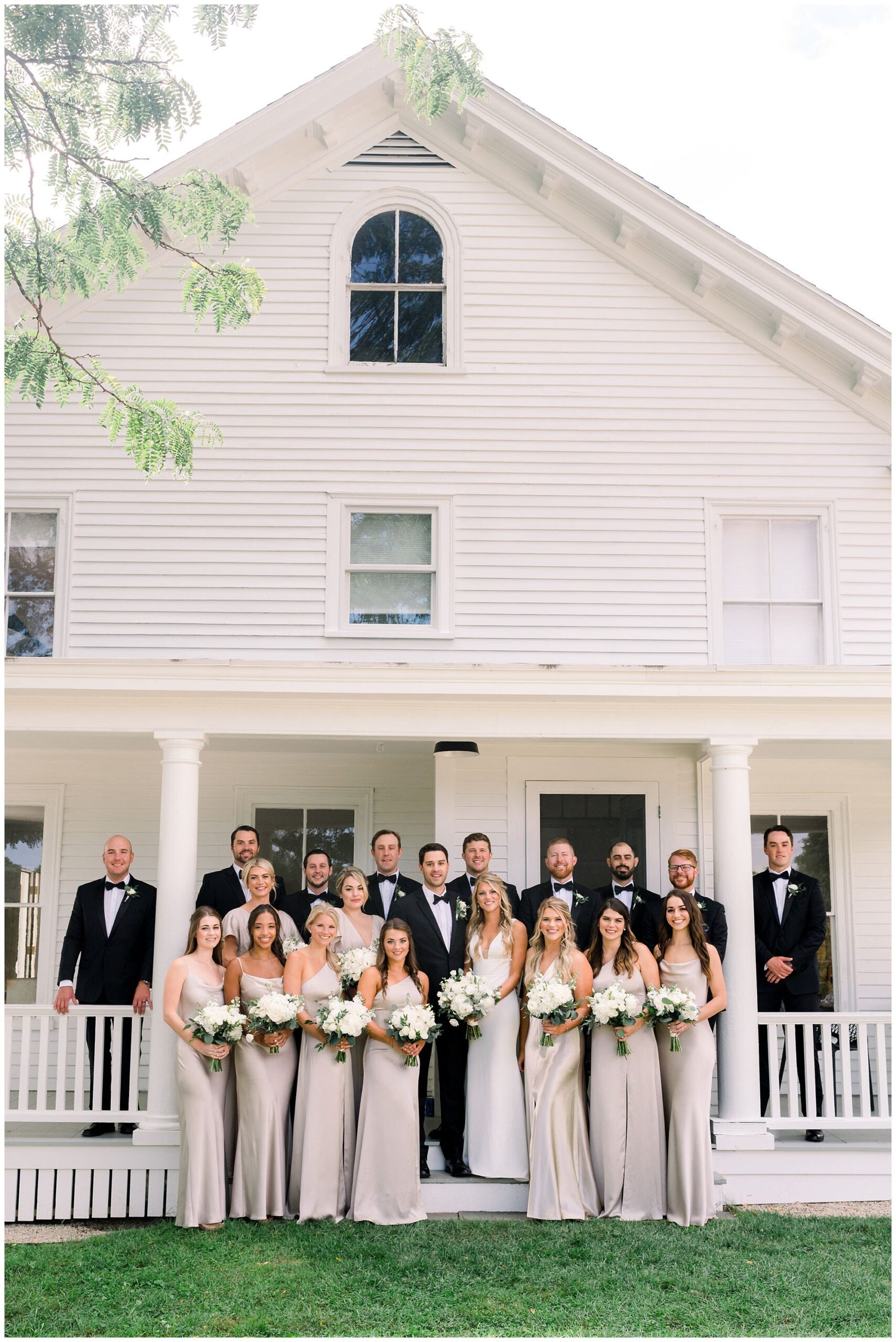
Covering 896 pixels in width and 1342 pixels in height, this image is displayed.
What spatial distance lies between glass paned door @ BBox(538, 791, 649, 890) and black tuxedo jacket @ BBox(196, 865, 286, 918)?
273 cm

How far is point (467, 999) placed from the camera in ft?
24.2

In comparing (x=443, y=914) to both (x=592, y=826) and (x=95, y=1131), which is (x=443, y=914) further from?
(x=95, y=1131)

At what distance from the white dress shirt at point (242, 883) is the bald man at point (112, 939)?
0.65 meters

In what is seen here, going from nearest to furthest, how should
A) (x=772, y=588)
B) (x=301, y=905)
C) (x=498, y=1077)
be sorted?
1. (x=498, y=1077)
2. (x=301, y=905)
3. (x=772, y=588)

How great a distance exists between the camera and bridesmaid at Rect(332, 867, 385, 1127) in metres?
7.62

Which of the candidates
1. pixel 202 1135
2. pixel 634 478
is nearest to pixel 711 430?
pixel 634 478

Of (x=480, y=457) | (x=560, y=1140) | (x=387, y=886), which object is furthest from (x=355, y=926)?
(x=480, y=457)

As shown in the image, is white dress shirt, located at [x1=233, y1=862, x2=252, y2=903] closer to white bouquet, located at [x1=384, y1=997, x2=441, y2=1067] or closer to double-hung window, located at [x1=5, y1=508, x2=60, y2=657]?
white bouquet, located at [x1=384, y1=997, x2=441, y2=1067]

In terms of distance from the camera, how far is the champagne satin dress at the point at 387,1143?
7227 mm

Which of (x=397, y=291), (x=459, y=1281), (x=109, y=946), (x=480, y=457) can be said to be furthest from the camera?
(x=397, y=291)

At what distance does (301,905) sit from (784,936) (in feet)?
11.0

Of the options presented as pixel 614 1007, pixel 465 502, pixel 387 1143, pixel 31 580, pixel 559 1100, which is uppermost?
pixel 465 502

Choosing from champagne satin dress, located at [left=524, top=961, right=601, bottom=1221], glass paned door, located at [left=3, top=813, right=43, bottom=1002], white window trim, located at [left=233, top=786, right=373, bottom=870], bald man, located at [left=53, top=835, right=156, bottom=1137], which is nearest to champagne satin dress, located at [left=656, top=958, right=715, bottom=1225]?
champagne satin dress, located at [left=524, top=961, right=601, bottom=1221]

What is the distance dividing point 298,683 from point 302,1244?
11.0 feet
